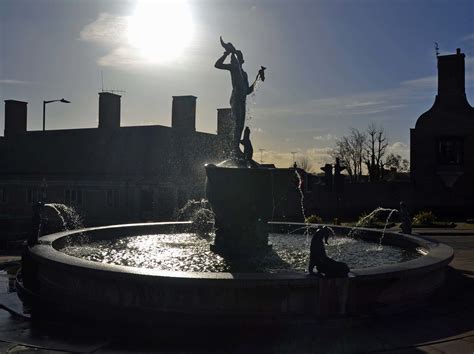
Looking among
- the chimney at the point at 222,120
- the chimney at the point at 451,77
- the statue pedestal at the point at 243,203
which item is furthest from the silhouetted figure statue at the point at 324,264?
the chimney at the point at 222,120

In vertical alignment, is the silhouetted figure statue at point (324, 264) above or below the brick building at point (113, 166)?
below

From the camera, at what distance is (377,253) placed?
1380 centimetres

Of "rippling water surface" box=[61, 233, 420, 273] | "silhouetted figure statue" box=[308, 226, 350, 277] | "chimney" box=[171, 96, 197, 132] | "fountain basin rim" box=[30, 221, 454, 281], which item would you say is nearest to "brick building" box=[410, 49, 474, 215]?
"chimney" box=[171, 96, 197, 132]

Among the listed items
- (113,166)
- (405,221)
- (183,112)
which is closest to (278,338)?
(405,221)

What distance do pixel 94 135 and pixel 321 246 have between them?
140 ft

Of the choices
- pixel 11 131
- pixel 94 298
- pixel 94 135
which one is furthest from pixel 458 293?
pixel 11 131

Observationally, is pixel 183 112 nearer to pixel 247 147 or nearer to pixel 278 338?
pixel 247 147

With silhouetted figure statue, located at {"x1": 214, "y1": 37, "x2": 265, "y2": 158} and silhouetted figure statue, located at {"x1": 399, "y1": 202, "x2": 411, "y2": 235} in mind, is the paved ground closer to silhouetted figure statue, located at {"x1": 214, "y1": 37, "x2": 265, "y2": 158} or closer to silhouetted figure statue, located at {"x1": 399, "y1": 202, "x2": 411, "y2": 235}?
silhouetted figure statue, located at {"x1": 214, "y1": 37, "x2": 265, "y2": 158}

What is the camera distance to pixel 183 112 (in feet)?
153

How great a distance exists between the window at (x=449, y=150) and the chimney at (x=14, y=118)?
41.8 metres

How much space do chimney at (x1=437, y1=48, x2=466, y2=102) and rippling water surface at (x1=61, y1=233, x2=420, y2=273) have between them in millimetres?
30499

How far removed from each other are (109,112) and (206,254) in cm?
3786

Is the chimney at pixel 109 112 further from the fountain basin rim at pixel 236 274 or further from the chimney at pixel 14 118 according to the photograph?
the fountain basin rim at pixel 236 274

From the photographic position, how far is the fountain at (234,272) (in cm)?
795
